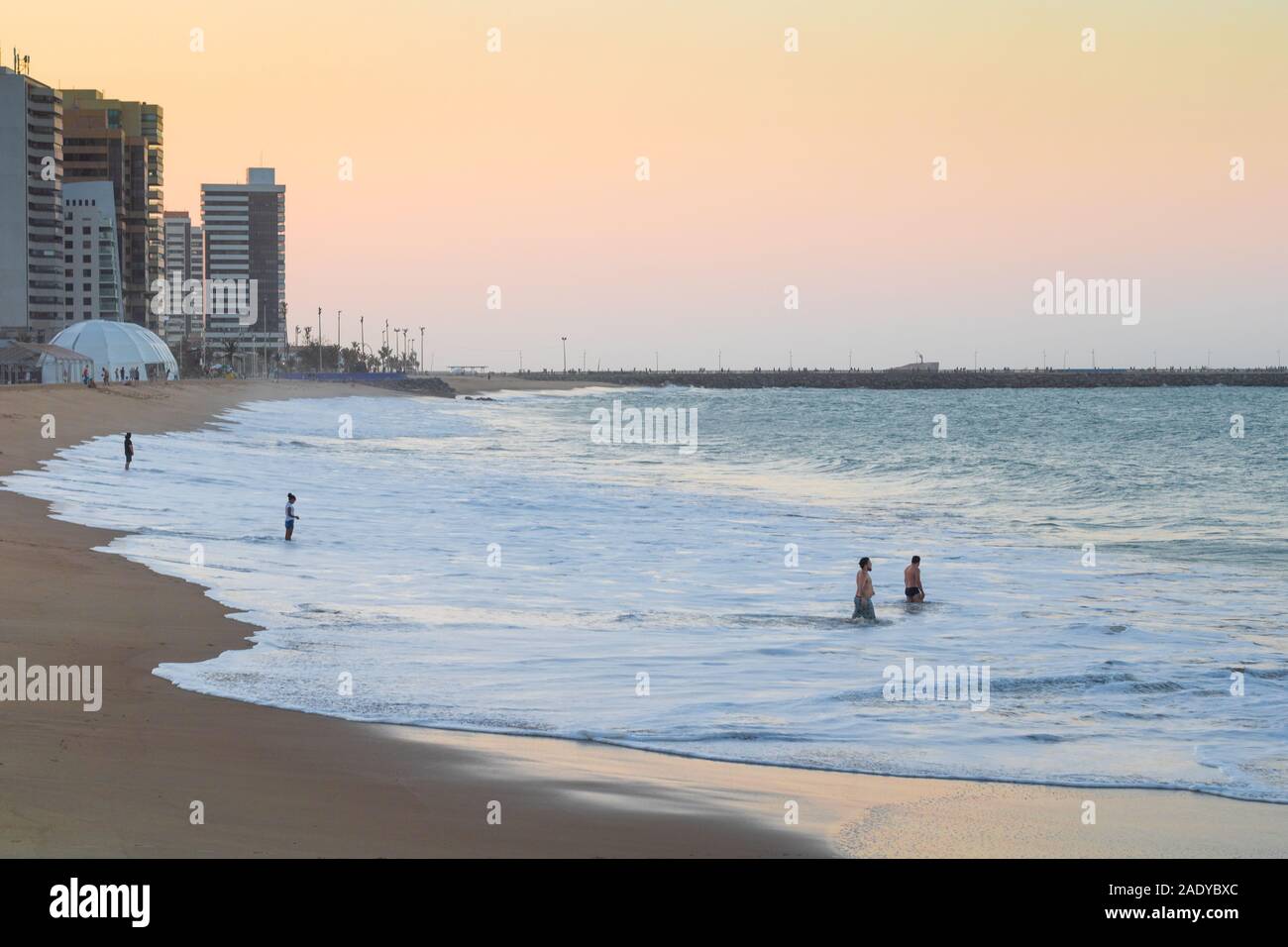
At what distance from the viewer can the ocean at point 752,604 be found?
507 inches

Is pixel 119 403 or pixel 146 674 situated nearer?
pixel 146 674

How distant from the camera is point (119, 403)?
7238 cm

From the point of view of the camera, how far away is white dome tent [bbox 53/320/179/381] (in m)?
115

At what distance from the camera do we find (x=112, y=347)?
117312mm

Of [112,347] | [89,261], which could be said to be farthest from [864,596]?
[89,261]

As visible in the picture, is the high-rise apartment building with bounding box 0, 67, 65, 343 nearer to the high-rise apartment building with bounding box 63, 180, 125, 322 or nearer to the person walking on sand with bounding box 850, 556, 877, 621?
the high-rise apartment building with bounding box 63, 180, 125, 322

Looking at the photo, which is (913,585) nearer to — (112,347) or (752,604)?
(752,604)

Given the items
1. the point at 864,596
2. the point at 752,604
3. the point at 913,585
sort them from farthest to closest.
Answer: the point at 913,585
the point at 752,604
the point at 864,596

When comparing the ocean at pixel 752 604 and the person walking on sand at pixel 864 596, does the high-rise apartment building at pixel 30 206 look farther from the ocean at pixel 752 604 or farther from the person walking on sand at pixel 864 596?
the person walking on sand at pixel 864 596

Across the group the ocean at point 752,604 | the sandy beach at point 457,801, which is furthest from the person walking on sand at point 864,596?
the sandy beach at point 457,801

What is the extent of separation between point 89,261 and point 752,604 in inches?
7450
